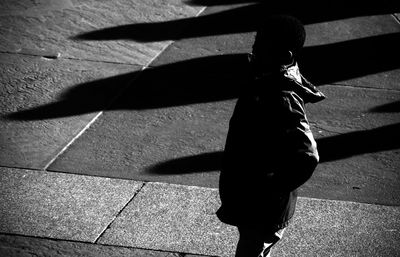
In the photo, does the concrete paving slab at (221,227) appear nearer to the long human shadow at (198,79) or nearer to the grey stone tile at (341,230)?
the grey stone tile at (341,230)

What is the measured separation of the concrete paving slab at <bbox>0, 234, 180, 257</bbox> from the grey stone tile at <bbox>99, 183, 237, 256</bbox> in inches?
2.7

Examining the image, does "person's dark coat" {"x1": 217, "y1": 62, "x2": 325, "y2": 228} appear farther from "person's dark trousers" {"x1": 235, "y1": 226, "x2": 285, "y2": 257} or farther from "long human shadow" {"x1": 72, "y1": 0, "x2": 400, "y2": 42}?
"long human shadow" {"x1": 72, "y1": 0, "x2": 400, "y2": 42}

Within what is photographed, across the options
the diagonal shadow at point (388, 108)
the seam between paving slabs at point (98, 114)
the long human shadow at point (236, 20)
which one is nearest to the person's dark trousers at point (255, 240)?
the seam between paving slabs at point (98, 114)

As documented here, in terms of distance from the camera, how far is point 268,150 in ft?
9.57

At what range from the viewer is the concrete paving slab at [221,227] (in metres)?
4.19

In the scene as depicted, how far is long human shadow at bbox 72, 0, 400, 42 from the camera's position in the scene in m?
8.66

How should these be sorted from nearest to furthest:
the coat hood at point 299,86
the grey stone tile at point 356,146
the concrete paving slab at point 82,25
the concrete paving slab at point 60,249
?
the coat hood at point 299,86 < the concrete paving slab at point 60,249 < the grey stone tile at point 356,146 < the concrete paving slab at point 82,25

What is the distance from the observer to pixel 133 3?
33.1 feet

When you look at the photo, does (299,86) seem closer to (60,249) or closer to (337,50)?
(60,249)

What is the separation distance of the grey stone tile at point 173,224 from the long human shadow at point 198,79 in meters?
1.92

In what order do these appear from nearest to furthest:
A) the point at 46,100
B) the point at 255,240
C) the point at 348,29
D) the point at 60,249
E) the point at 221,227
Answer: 1. the point at 255,240
2. the point at 60,249
3. the point at 221,227
4. the point at 46,100
5. the point at 348,29

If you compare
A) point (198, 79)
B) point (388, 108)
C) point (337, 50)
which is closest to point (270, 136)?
point (388, 108)

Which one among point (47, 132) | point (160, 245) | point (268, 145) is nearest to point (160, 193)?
point (160, 245)

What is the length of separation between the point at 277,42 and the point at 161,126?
348 cm
